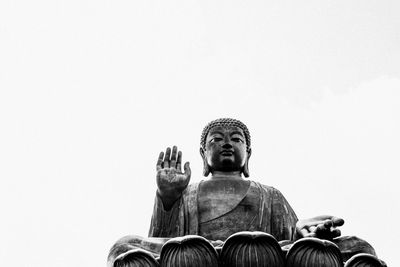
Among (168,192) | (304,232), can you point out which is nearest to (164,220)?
(168,192)

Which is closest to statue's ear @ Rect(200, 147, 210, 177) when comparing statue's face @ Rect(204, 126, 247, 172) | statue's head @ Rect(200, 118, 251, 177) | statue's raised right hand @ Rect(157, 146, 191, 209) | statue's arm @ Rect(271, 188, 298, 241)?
statue's head @ Rect(200, 118, 251, 177)

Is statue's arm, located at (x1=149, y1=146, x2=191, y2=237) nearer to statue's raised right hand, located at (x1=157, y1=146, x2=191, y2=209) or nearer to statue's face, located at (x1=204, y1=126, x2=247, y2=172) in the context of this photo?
statue's raised right hand, located at (x1=157, y1=146, x2=191, y2=209)

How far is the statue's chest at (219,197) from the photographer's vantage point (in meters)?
11.9

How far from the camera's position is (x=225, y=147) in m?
12.8

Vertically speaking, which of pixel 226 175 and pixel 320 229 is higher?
pixel 226 175

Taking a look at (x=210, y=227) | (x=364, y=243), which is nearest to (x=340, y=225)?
(x=364, y=243)

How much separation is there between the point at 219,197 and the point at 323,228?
192 centimetres

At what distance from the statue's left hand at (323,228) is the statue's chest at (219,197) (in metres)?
1.28

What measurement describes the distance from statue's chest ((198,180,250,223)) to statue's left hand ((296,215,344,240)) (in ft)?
4.19

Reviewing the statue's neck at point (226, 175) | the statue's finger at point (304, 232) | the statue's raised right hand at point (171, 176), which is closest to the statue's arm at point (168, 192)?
→ the statue's raised right hand at point (171, 176)

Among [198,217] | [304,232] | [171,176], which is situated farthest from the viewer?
[198,217]

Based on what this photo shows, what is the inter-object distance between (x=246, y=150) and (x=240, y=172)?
42 centimetres

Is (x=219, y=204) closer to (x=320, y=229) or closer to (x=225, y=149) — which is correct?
(x=225, y=149)

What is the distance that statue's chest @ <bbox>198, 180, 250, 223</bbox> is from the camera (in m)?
11.9
